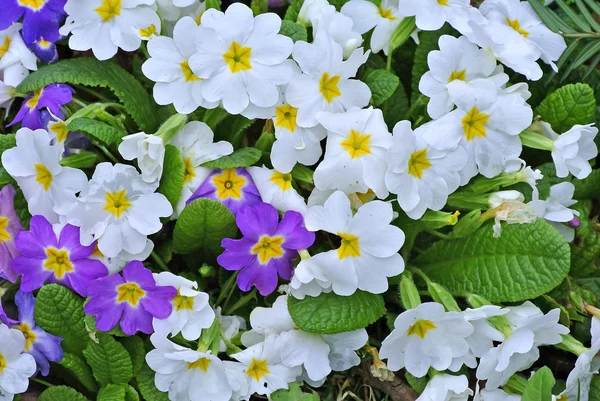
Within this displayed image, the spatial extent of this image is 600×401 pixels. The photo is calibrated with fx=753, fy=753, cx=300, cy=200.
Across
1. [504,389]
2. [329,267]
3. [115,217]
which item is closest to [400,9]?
[329,267]

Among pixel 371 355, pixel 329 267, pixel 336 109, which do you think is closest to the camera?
pixel 329 267

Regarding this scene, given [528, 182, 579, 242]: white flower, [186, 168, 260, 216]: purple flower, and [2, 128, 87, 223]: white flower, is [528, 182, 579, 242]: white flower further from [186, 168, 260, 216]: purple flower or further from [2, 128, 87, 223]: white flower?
[2, 128, 87, 223]: white flower

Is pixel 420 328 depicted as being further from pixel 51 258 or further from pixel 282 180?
pixel 51 258

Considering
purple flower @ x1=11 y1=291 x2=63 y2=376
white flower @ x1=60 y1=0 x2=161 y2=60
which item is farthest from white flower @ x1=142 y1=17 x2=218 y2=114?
purple flower @ x1=11 y1=291 x2=63 y2=376

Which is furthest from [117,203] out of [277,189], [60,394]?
[60,394]

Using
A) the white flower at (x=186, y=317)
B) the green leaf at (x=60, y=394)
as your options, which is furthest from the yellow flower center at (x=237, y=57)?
the green leaf at (x=60, y=394)

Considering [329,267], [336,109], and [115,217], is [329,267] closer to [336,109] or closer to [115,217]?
[336,109]
